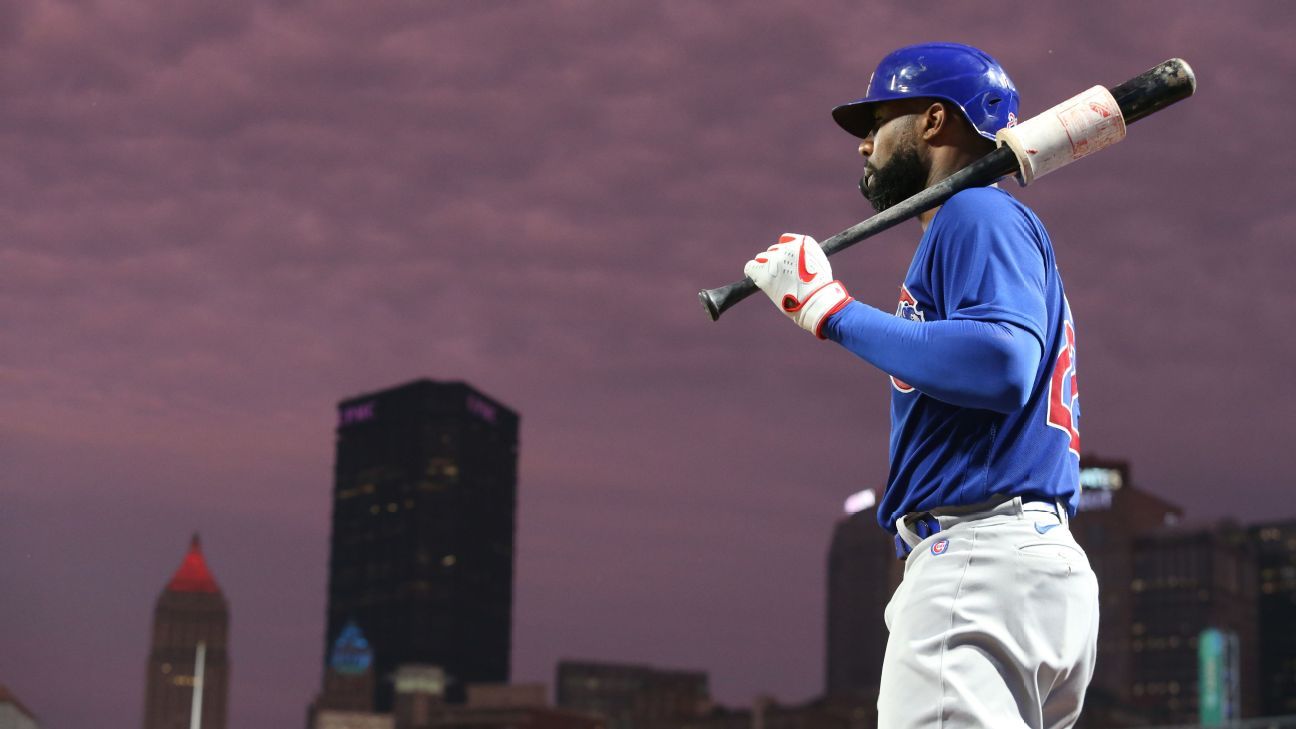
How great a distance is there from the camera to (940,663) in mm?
3404

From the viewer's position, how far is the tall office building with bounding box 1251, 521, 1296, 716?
580 feet

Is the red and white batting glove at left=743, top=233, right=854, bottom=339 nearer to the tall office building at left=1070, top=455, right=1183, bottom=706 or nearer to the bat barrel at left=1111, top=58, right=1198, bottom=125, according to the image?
the bat barrel at left=1111, top=58, right=1198, bottom=125

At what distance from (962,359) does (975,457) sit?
293 millimetres

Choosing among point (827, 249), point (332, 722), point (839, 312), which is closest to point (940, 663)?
point (839, 312)

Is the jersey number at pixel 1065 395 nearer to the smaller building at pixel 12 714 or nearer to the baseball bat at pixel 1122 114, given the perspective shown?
the baseball bat at pixel 1122 114

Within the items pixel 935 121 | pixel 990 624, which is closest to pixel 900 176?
pixel 935 121

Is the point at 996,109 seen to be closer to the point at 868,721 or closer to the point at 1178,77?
the point at 1178,77

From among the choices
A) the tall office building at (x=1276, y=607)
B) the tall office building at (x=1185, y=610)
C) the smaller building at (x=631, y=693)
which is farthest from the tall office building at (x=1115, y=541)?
the smaller building at (x=631, y=693)

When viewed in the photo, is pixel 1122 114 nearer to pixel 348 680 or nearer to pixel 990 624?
pixel 990 624

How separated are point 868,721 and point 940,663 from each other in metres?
168

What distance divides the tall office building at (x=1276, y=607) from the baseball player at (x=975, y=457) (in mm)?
188873

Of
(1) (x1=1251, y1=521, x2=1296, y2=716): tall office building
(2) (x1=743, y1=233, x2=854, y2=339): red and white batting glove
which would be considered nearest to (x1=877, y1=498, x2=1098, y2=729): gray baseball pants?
(2) (x1=743, y1=233, x2=854, y2=339): red and white batting glove

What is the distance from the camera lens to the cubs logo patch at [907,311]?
3.72 metres

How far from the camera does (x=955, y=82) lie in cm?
393
